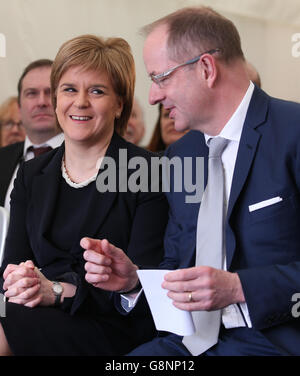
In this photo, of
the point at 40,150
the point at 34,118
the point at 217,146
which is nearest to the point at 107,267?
the point at 217,146

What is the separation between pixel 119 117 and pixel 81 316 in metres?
0.78

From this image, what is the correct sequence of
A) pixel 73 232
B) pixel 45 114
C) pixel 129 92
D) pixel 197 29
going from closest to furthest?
pixel 197 29, pixel 73 232, pixel 129 92, pixel 45 114

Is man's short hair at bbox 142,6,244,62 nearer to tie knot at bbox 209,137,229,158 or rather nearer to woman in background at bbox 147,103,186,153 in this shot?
tie knot at bbox 209,137,229,158

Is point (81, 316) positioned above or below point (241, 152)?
below

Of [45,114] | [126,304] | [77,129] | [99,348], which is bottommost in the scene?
[99,348]

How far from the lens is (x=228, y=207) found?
65.8 inches

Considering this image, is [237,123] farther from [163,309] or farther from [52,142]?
[52,142]

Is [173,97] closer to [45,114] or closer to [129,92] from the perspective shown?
[129,92]

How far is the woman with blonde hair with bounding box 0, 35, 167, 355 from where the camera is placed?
1.83 metres

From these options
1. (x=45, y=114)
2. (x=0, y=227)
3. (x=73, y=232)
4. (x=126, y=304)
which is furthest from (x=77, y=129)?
(x=45, y=114)

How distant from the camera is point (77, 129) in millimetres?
2137

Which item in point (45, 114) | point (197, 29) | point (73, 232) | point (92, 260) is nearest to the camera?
point (92, 260)

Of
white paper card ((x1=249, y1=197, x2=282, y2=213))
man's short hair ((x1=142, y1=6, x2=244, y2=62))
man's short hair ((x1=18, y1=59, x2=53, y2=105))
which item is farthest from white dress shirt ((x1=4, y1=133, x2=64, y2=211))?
white paper card ((x1=249, y1=197, x2=282, y2=213))

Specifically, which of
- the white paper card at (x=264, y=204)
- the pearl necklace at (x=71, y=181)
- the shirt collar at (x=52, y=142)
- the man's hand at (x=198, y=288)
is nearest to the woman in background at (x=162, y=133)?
the shirt collar at (x=52, y=142)
